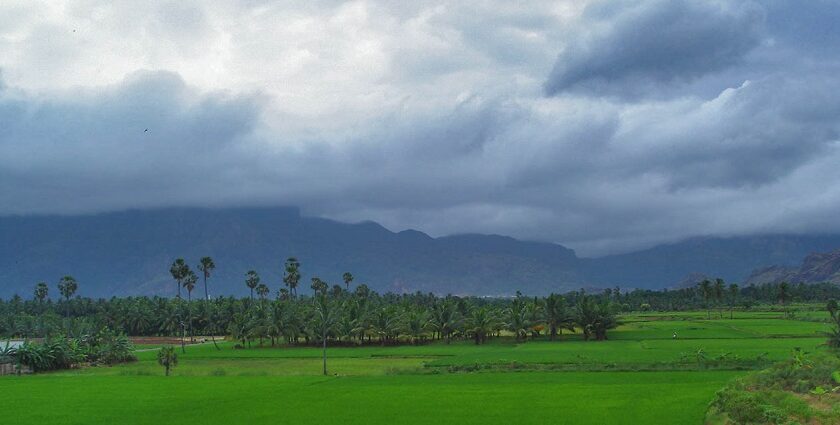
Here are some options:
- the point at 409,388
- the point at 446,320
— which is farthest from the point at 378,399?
the point at 446,320

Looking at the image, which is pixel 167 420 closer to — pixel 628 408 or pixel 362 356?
pixel 628 408

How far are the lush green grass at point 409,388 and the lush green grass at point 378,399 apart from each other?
0.23 feet

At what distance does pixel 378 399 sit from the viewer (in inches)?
1647

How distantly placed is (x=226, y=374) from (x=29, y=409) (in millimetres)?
23786

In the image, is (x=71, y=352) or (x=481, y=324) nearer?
(x=71, y=352)

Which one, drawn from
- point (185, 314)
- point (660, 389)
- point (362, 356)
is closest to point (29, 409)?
point (660, 389)

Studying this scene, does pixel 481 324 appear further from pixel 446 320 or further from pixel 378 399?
pixel 378 399

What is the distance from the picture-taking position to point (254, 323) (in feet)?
334

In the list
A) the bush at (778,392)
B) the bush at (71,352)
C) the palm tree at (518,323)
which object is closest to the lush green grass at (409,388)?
the bush at (778,392)

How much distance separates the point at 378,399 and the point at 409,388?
5.65m

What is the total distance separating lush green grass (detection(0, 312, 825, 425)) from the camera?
35.8 m

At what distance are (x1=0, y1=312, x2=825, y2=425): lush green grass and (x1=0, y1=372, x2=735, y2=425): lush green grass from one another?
2.7 inches

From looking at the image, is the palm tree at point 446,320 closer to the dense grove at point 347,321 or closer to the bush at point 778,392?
the dense grove at point 347,321

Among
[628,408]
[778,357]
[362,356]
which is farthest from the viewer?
[362,356]
